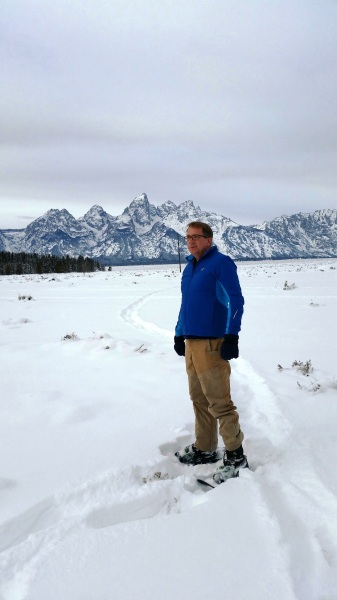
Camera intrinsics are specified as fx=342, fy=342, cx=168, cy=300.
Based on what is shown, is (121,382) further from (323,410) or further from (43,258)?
(43,258)

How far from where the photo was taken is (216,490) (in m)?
2.57

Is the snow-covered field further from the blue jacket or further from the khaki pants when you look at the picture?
the blue jacket

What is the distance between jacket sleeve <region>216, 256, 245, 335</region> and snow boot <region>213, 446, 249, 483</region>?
106 cm

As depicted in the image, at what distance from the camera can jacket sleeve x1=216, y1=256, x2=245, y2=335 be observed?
2.84 metres

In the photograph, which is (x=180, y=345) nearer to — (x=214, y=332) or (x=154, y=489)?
(x=214, y=332)

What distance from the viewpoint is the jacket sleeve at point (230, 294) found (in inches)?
112

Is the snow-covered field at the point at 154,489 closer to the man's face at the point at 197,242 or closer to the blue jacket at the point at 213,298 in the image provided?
the blue jacket at the point at 213,298

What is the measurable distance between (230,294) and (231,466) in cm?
145

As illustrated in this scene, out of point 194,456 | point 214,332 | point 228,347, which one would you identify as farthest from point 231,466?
point 214,332

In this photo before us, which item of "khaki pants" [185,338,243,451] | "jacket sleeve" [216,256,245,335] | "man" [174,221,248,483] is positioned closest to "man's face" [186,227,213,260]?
"man" [174,221,248,483]

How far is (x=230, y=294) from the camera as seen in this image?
9.57 ft

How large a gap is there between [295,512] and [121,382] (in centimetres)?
310

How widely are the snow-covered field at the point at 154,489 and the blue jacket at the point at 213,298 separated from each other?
1229 mm

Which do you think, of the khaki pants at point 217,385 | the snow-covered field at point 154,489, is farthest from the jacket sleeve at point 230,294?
the snow-covered field at point 154,489
